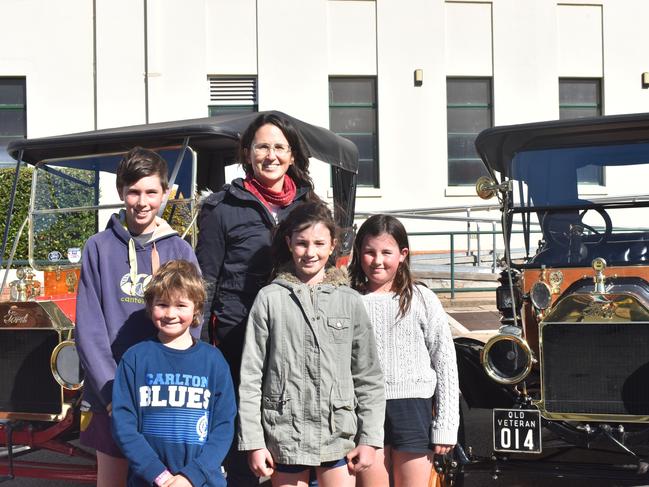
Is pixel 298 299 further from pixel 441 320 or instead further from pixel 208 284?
pixel 441 320

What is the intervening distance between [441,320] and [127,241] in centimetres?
133

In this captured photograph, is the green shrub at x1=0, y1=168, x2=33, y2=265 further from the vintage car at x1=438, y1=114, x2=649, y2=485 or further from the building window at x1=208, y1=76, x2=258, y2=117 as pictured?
the vintage car at x1=438, y1=114, x2=649, y2=485

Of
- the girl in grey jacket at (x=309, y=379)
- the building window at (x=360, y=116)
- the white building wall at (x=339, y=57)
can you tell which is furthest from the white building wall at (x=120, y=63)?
the girl in grey jacket at (x=309, y=379)

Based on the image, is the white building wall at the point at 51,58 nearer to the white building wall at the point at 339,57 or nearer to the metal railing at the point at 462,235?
the white building wall at the point at 339,57

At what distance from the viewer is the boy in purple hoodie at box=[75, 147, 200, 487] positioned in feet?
9.96

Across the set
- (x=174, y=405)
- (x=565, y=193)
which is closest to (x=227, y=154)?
(x=565, y=193)

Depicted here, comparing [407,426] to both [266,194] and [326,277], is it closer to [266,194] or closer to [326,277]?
[326,277]

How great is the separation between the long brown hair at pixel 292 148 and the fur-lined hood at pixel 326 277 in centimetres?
48

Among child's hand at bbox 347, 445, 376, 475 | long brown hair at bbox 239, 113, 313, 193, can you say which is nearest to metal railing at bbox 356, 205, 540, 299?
long brown hair at bbox 239, 113, 313, 193

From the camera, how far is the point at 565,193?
16.3ft

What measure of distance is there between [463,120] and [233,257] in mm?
11773

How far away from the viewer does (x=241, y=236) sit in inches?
128

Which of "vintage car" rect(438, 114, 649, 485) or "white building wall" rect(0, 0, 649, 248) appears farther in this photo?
"white building wall" rect(0, 0, 649, 248)

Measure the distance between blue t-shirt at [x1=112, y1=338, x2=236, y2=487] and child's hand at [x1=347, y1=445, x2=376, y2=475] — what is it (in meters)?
0.44
